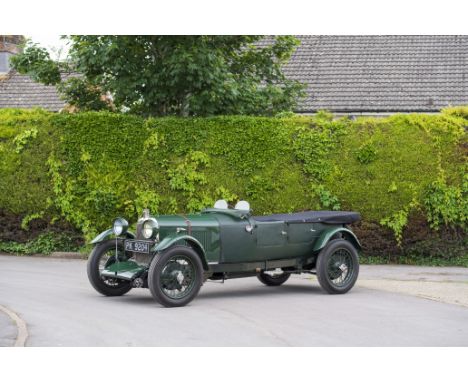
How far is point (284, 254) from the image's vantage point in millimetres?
12305

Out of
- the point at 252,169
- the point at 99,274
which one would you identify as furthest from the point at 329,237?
the point at 252,169

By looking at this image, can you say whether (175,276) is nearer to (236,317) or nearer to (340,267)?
(236,317)

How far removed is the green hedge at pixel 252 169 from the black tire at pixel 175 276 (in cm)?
637

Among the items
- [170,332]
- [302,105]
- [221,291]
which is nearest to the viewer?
[170,332]

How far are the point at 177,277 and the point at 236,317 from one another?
1.09 m

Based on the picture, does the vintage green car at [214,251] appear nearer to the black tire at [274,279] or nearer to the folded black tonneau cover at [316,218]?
the folded black tonneau cover at [316,218]

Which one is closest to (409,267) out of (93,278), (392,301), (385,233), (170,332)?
(385,233)

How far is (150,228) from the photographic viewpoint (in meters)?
11.2

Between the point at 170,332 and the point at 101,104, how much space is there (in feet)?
38.4

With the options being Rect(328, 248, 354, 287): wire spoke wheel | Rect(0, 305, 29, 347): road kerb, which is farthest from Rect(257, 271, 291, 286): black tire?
Rect(0, 305, 29, 347): road kerb

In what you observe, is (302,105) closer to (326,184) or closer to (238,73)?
(238,73)

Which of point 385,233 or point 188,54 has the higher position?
point 188,54

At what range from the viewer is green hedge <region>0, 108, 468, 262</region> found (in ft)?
56.2

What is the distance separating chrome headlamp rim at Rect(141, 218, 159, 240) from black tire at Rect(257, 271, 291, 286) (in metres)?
2.85
